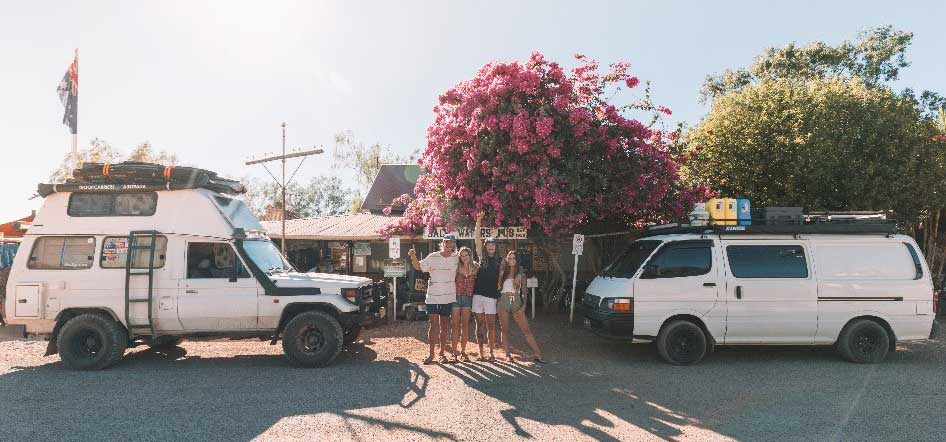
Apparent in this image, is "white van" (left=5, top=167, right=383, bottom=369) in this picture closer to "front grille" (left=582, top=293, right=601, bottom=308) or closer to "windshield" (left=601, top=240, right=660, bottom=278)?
"front grille" (left=582, top=293, right=601, bottom=308)

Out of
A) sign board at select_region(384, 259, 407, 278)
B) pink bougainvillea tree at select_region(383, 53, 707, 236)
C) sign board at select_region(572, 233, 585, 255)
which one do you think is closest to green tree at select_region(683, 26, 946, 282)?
pink bougainvillea tree at select_region(383, 53, 707, 236)

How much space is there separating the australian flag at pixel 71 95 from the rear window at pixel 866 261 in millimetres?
13927

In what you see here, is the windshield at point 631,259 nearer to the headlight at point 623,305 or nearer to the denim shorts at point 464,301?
the headlight at point 623,305

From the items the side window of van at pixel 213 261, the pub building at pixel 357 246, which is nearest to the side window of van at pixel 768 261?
the pub building at pixel 357 246

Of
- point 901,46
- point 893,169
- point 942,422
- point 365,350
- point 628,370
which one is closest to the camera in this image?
point 942,422

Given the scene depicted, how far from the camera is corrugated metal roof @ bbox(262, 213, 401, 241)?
16.1 metres

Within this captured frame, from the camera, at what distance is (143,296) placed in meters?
7.96

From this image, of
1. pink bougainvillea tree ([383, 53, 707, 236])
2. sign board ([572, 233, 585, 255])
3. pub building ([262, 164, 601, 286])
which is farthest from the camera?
pub building ([262, 164, 601, 286])

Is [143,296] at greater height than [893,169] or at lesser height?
lesser

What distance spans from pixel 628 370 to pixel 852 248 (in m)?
3.81

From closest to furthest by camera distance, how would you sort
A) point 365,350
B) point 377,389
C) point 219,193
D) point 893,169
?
point 377,389, point 219,193, point 365,350, point 893,169

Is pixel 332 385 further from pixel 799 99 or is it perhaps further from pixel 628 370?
pixel 799 99

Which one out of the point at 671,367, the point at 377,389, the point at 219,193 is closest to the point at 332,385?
the point at 377,389

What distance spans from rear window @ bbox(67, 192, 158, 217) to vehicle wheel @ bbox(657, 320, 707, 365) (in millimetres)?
7550
